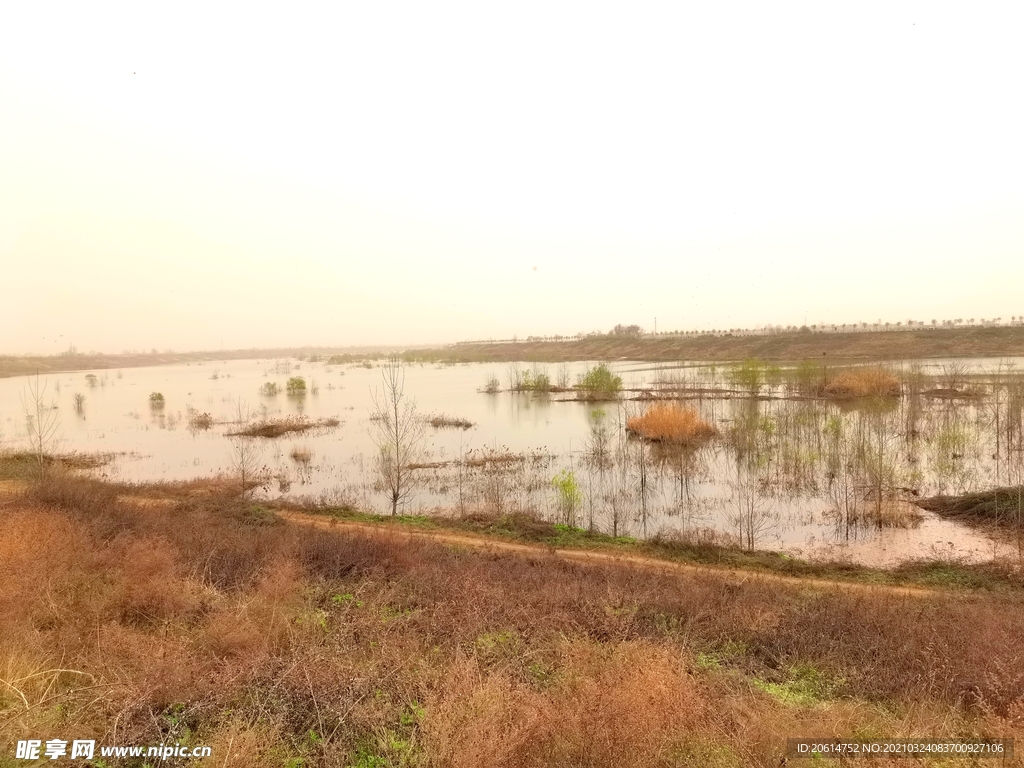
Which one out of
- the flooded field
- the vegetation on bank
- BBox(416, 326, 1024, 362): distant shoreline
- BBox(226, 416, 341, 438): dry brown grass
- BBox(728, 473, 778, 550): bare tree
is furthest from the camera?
BBox(416, 326, 1024, 362): distant shoreline

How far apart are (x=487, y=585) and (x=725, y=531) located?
25.0 feet

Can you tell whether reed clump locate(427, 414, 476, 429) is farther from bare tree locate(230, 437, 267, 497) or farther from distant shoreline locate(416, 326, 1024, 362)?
distant shoreline locate(416, 326, 1024, 362)

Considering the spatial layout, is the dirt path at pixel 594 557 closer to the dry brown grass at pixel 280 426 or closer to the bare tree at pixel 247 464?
the bare tree at pixel 247 464

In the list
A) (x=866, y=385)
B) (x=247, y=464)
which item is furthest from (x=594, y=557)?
(x=866, y=385)

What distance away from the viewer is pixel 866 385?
3091 centimetres

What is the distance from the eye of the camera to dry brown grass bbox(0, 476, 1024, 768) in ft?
12.5

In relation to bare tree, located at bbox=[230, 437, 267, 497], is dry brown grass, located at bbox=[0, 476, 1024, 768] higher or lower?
higher

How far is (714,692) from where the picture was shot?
465 cm

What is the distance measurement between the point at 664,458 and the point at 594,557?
9909 millimetres

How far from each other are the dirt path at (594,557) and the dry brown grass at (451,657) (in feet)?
1.61

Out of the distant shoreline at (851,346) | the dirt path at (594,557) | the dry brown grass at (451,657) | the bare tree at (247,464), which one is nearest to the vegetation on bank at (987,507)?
the dirt path at (594,557)

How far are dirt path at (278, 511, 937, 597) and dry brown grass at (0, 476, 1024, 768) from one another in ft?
1.61

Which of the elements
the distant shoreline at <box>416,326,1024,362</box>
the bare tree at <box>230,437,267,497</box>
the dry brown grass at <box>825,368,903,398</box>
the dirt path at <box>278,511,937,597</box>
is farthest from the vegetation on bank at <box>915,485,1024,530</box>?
the distant shoreline at <box>416,326,1024,362</box>

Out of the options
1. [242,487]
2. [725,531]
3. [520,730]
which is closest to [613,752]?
[520,730]
